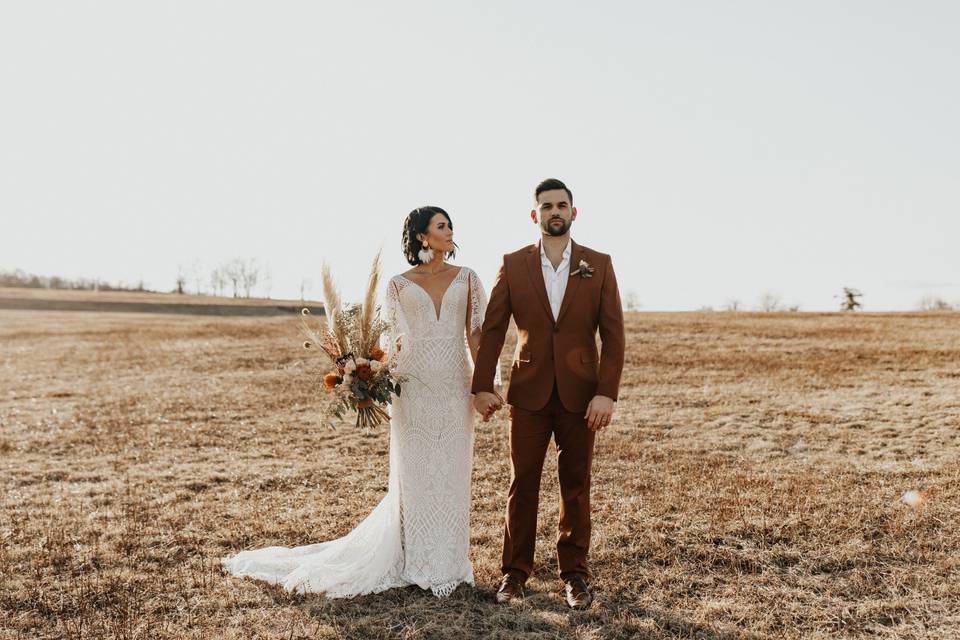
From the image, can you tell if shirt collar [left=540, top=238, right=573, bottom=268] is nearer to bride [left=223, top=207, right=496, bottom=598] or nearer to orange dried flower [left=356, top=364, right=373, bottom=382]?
bride [left=223, top=207, right=496, bottom=598]

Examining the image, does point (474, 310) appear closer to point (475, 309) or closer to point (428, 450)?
point (475, 309)

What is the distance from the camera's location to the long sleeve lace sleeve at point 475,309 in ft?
18.6

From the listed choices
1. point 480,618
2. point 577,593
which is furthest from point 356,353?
point 577,593

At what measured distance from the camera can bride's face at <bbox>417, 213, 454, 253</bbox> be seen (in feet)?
18.0

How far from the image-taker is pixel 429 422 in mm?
5586

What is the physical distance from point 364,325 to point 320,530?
2.97 m

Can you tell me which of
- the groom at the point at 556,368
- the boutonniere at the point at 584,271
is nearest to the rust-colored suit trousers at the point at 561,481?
the groom at the point at 556,368

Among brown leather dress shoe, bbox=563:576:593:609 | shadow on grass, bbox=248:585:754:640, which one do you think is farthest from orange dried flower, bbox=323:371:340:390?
brown leather dress shoe, bbox=563:576:593:609

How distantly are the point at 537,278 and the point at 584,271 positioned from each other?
36cm

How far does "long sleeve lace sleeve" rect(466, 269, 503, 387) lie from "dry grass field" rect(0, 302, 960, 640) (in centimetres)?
204

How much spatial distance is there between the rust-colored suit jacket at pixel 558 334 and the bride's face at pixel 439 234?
0.55m

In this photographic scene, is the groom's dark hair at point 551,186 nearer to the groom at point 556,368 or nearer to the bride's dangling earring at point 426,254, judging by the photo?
the groom at point 556,368

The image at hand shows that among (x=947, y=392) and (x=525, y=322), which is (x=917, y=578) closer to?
(x=525, y=322)

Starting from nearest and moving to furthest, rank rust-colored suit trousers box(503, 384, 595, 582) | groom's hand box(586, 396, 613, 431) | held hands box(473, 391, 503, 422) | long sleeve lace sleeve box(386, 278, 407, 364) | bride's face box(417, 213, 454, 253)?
groom's hand box(586, 396, 613, 431) → held hands box(473, 391, 503, 422) → rust-colored suit trousers box(503, 384, 595, 582) → bride's face box(417, 213, 454, 253) → long sleeve lace sleeve box(386, 278, 407, 364)
